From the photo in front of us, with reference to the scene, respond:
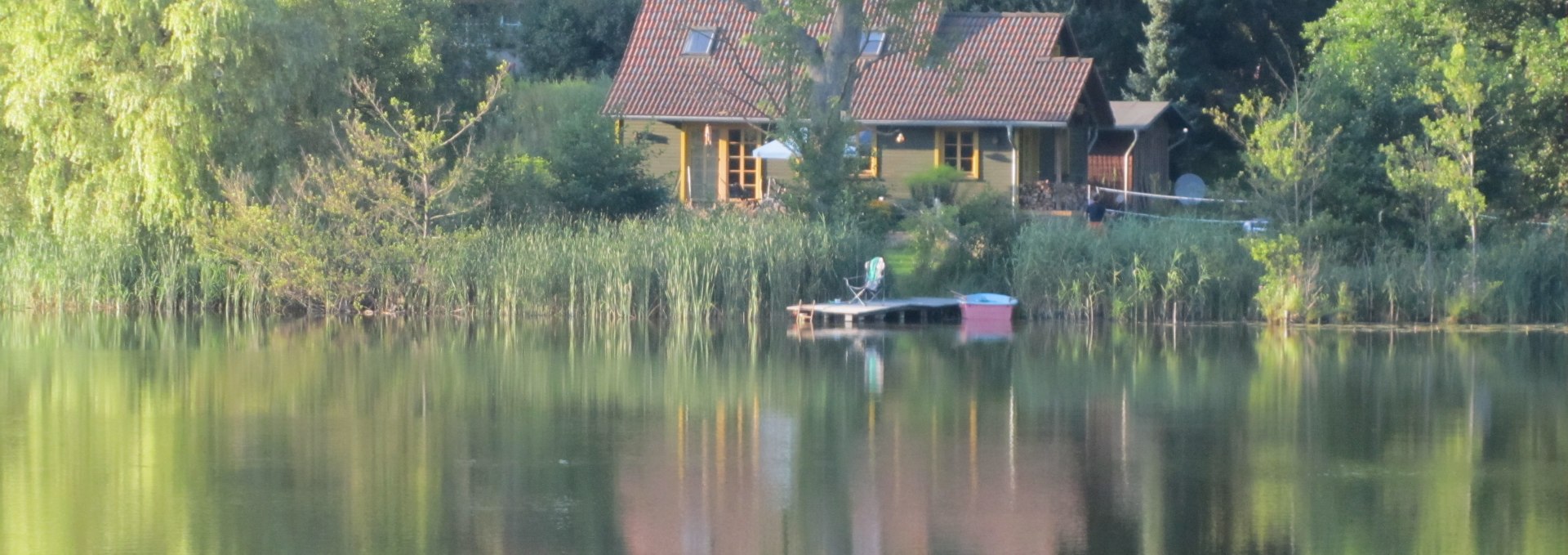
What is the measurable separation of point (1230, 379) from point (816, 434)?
586 cm

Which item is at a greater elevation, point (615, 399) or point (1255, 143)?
point (1255, 143)

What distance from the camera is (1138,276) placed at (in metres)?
26.1

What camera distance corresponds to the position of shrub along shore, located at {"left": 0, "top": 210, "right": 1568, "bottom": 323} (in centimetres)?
2545

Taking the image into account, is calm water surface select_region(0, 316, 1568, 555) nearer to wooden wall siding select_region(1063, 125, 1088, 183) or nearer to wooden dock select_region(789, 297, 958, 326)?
wooden dock select_region(789, 297, 958, 326)

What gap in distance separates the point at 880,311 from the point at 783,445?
11.1m

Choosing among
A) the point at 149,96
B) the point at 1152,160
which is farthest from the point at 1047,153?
the point at 149,96

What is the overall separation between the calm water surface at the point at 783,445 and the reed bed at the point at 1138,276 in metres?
2.77

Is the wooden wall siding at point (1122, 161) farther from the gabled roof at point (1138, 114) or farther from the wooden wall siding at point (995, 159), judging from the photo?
the wooden wall siding at point (995, 159)

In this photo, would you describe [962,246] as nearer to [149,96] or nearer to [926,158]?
[926,158]

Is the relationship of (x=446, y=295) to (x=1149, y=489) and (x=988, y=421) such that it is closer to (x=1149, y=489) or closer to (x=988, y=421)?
(x=988, y=421)

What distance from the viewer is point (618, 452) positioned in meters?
14.4

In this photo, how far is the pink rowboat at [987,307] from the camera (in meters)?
25.8

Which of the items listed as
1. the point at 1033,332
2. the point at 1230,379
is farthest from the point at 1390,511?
the point at 1033,332

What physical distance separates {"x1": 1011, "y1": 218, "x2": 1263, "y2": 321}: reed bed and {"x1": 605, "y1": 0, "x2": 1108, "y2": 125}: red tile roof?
11.2m
